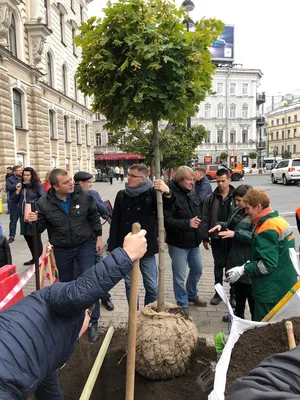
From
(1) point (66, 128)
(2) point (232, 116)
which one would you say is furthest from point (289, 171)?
(2) point (232, 116)

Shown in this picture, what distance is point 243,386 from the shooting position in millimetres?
1003

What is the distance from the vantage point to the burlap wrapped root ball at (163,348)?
2.69m

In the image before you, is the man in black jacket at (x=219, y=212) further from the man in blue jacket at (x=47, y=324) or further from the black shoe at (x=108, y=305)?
the man in blue jacket at (x=47, y=324)

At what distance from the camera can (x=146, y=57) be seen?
241 cm

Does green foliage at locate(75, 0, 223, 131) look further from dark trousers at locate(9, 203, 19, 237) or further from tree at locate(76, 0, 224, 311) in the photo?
dark trousers at locate(9, 203, 19, 237)

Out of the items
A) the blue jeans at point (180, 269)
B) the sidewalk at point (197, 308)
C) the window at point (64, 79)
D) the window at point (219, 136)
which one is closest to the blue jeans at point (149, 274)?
the blue jeans at point (180, 269)

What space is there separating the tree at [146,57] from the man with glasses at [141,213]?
0.87 meters

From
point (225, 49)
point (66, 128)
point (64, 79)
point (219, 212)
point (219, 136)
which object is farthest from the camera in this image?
point (219, 136)

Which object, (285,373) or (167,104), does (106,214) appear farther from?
(285,373)

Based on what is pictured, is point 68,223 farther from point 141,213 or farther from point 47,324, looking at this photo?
point 47,324

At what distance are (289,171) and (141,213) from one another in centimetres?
2120

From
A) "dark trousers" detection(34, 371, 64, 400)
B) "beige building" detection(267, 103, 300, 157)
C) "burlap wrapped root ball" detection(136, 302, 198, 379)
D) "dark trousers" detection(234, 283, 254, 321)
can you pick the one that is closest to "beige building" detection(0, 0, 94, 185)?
"dark trousers" detection(234, 283, 254, 321)

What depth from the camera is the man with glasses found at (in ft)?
11.3

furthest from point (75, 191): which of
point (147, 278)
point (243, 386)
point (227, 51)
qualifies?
point (227, 51)
